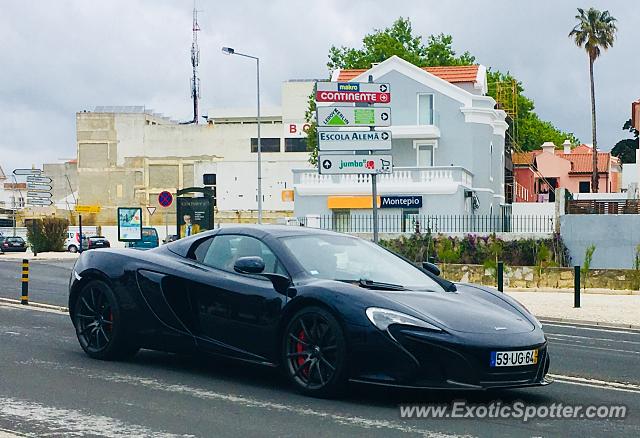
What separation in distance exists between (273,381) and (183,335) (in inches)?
36.9

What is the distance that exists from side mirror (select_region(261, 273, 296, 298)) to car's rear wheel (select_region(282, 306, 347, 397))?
243 mm

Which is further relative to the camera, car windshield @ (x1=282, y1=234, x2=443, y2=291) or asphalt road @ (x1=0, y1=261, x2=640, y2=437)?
car windshield @ (x1=282, y1=234, x2=443, y2=291)

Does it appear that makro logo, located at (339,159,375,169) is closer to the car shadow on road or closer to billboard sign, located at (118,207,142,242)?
the car shadow on road

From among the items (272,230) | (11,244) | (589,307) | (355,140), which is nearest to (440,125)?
(11,244)

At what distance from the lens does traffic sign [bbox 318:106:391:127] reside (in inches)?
913

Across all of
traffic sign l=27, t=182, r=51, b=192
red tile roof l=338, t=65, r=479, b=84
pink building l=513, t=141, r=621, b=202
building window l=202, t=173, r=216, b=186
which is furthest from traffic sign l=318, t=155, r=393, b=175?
building window l=202, t=173, r=216, b=186

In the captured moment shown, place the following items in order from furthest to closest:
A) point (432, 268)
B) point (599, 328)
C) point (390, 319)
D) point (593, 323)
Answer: point (593, 323), point (599, 328), point (432, 268), point (390, 319)

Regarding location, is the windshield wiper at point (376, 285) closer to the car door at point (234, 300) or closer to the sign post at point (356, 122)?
the car door at point (234, 300)

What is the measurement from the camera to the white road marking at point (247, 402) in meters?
7.07

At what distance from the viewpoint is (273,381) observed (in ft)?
29.3

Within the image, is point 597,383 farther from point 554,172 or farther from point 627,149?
point 627,149

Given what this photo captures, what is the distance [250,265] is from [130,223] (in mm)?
39843

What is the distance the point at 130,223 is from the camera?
4762cm

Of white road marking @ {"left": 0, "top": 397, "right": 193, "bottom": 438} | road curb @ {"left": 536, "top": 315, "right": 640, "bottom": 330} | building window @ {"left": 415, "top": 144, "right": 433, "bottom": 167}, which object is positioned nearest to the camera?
white road marking @ {"left": 0, "top": 397, "right": 193, "bottom": 438}
